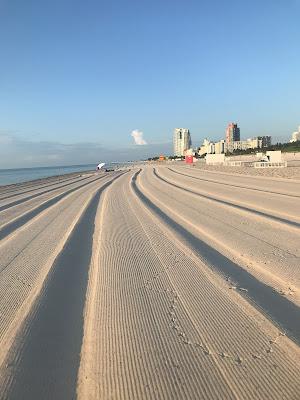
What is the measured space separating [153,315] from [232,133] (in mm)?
167751

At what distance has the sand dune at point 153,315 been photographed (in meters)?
2.73

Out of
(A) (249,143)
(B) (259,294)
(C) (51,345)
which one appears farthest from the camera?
(A) (249,143)

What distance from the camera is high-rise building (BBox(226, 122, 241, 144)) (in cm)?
16612

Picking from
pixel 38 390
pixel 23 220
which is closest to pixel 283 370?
pixel 38 390

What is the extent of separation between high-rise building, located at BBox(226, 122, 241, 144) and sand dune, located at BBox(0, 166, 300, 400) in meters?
161

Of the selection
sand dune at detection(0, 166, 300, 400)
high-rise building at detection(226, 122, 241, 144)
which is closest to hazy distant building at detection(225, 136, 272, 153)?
high-rise building at detection(226, 122, 241, 144)

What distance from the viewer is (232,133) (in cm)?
16612

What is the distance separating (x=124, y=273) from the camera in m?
5.15

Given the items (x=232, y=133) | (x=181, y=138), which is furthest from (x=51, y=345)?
(x=181, y=138)

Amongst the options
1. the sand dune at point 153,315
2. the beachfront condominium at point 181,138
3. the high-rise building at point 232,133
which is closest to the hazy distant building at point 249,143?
the high-rise building at point 232,133

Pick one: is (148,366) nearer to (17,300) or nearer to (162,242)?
(17,300)

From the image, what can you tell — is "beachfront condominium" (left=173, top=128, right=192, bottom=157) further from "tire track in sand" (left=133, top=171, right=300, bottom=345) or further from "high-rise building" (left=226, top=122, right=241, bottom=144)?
"tire track in sand" (left=133, top=171, right=300, bottom=345)

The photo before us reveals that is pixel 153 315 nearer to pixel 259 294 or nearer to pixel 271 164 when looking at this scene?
pixel 259 294

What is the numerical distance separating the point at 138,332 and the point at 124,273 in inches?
67.3
